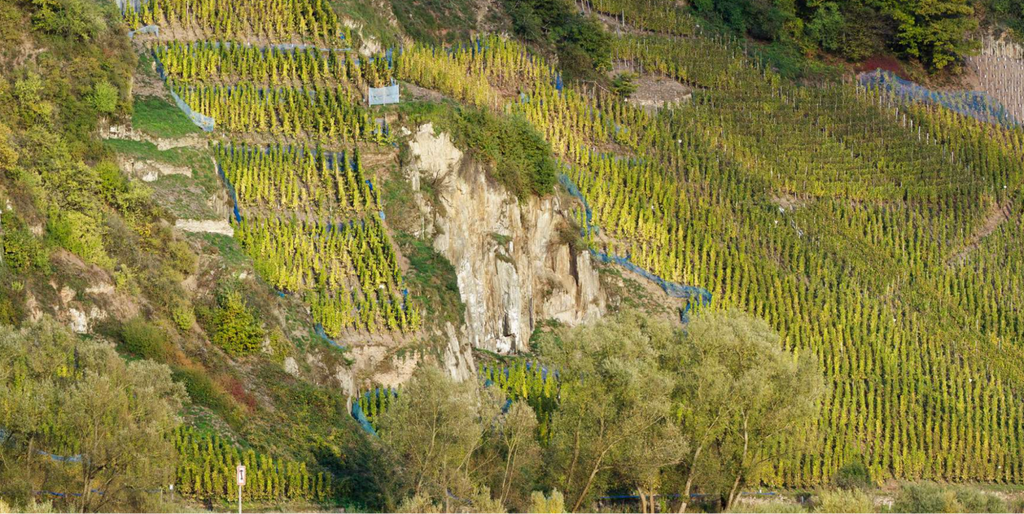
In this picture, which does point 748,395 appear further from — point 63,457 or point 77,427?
point 63,457

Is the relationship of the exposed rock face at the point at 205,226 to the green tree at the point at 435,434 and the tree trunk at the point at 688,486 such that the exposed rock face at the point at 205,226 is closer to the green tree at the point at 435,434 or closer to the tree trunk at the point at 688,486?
the green tree at the point at 435,434

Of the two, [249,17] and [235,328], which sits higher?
[249,17]

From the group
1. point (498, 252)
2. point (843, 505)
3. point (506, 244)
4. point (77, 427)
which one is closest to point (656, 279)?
point (506, 244)

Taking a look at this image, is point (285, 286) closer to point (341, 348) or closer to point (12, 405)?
point (341, 348)

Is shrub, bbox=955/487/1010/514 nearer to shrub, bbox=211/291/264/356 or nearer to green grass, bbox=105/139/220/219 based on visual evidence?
shrub, bbox=211/291/264/356

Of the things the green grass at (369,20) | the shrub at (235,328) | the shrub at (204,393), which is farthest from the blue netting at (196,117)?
the shrub at (204,393)

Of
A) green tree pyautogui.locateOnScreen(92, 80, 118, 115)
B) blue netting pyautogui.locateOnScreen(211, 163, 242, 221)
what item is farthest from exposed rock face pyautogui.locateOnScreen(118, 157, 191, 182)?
green tree pyautogui.locateOnScreen(92, 80, 118, 115)

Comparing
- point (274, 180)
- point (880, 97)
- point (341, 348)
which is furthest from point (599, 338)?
point (880, 97)
